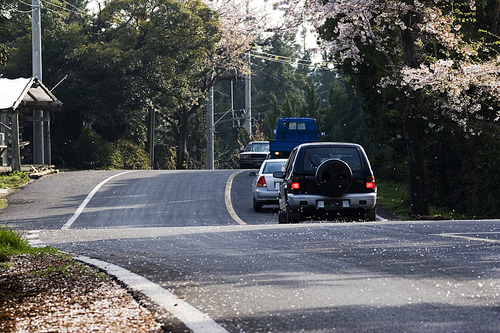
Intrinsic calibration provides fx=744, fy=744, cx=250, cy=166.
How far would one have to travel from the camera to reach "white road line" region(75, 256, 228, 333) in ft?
18.5

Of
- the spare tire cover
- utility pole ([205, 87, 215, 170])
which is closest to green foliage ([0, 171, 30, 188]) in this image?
the spare tire cover

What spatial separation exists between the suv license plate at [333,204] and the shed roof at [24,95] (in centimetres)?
1729

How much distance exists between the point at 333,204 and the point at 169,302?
9174 mm

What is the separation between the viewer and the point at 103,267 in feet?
28.2

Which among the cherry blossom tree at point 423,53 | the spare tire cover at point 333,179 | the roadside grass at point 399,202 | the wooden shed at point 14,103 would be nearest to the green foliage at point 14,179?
the wooden shed at point 14,103

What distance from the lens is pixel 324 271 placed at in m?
8.28

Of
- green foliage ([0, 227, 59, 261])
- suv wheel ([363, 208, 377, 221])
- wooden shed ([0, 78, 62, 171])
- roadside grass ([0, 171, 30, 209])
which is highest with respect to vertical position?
wooden shed ([0, 78, 62, 171])

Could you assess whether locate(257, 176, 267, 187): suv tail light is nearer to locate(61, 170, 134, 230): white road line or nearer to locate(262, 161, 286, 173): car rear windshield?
locate(262, 161, 286, 173): car rear windshield

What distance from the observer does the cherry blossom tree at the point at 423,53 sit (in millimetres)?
22203

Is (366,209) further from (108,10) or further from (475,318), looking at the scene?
(108,10)

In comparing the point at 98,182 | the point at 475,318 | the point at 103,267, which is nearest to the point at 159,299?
the point at 103,267

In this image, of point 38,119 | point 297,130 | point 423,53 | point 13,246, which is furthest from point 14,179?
point 13,246

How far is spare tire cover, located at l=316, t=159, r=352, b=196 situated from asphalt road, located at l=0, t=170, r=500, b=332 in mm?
1251

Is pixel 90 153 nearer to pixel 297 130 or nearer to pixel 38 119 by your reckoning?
pixel 38 119
